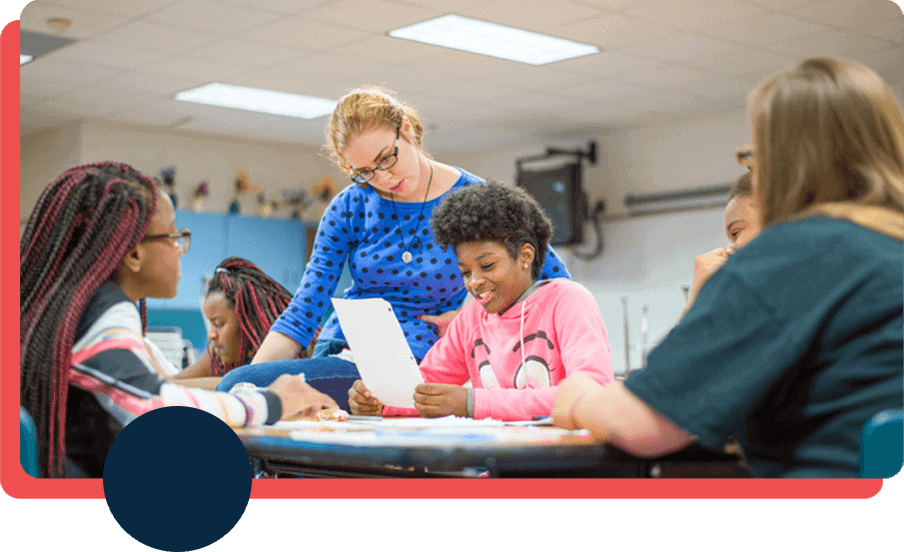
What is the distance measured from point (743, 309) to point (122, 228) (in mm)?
732

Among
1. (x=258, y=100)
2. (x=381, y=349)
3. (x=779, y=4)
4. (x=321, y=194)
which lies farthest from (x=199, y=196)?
(x=381, y=349)

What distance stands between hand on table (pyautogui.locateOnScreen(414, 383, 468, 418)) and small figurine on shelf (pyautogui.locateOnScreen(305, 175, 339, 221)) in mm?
6073

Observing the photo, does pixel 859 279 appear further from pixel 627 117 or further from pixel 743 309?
pixel 627 117

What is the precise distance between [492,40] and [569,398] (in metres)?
3.75

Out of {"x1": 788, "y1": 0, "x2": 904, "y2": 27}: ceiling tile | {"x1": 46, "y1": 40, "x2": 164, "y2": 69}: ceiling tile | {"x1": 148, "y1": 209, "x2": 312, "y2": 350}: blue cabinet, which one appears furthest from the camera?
{"x1": 148, "y1": 209, "x2": 312, "y2": 350}: blue cabinet

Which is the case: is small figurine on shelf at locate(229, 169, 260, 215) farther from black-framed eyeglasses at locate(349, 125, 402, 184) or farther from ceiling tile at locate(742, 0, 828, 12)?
black-framed eyeglasses at locate(349, 125, 402, 184)

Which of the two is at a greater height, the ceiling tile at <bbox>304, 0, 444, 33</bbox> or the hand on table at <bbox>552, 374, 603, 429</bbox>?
the ceiling tile at <bbox>304, 0, 444, 33</bbox>

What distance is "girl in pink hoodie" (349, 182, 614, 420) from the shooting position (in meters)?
1.47

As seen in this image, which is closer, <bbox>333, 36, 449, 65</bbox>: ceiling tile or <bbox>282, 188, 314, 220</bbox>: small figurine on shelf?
<bbox>333, 36, 449, 65</bbox>: ceiling tile

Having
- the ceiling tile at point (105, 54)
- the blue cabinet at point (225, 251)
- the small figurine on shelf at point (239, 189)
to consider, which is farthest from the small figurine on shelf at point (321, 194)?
the ceiling tile at point (105, 54)

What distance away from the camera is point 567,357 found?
145 centimetres

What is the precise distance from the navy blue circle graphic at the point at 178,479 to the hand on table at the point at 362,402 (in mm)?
582

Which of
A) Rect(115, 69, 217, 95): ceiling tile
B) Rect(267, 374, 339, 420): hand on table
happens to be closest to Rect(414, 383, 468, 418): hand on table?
Rect(267, 374, 339, 420): hand on table

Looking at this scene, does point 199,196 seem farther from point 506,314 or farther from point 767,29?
point 506,314
